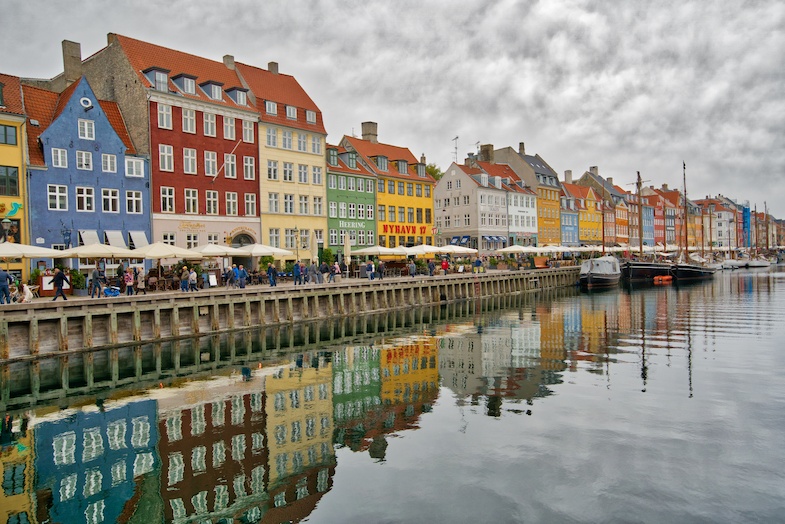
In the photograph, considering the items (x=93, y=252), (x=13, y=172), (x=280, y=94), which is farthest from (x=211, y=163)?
(x=93, y=252)

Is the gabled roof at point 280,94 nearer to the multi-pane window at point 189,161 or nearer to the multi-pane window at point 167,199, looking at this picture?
the multi-pane window at point 189,161

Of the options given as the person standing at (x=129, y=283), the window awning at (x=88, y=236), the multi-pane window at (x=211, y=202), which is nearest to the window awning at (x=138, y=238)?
the window awning at (x=88, y=236)

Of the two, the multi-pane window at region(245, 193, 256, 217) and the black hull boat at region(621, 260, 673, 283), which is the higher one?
the multi-pane window at region(245, 193, 256, 217)

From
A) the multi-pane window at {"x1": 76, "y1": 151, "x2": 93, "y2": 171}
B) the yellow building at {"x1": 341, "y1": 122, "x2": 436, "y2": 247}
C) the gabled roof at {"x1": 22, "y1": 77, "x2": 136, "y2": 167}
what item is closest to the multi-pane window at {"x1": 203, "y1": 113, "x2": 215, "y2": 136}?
the gabled roof at {"x1": 22, "y1": 77, "x2": 136, "y2": 167}

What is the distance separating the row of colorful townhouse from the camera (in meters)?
35.4

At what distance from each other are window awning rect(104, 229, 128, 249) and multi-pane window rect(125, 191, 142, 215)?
5.76 ft

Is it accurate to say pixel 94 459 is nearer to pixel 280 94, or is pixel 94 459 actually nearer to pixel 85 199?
pixel 85 199

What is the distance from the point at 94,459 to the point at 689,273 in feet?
244

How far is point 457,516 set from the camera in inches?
398

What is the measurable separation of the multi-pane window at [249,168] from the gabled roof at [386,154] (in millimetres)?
15975

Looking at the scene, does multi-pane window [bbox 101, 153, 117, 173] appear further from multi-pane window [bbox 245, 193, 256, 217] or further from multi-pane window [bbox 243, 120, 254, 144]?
multi-pane window [bbox 243, 120, 254, 144]

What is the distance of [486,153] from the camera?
289 feet

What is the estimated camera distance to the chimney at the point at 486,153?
8762 cm

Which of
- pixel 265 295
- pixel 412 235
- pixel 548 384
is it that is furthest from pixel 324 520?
pixel 412 235
